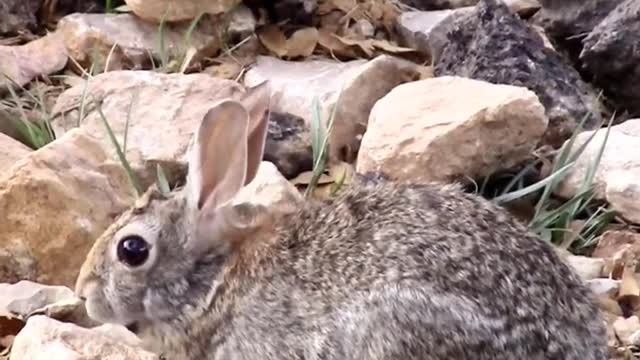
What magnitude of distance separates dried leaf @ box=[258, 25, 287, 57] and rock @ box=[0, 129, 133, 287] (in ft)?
6.37

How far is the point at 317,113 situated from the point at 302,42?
3.95ft

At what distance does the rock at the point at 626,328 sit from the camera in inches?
244

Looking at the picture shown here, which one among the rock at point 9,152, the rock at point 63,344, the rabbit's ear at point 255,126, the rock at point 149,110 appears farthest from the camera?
the rock at point 149,110

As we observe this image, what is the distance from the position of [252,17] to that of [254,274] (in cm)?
287

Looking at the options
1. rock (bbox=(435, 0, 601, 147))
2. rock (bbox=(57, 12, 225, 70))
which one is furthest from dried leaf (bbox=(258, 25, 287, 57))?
rock (bbox=(435, 0, 601, 147))

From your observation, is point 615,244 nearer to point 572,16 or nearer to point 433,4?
point 572,16

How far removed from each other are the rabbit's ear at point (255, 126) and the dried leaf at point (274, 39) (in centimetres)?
240

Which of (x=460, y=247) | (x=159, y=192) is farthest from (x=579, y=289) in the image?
(x=159, y=192)

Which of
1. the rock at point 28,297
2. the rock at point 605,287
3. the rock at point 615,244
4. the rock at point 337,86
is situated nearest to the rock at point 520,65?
the rock at point 337,86

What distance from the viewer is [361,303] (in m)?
5.36

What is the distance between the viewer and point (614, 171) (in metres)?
7.02

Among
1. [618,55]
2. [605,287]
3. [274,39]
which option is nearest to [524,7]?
[618,55]

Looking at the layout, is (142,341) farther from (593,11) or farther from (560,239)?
(593,11)

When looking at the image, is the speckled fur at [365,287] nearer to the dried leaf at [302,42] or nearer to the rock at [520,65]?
the rock at [520,65]
